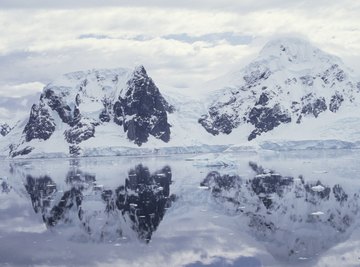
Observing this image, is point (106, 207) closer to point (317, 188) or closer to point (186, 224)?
point (186, 224)

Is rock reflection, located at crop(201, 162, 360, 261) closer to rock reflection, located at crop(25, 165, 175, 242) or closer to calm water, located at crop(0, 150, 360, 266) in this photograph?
calm water, located at crop(0, 150, 360, 266)

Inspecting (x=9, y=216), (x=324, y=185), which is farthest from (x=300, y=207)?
(x=9, y=216)

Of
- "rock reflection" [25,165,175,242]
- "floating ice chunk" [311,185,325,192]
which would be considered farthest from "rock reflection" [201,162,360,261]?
"rock reflection" [25,165,175,242]

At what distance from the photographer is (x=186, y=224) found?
37.8 m

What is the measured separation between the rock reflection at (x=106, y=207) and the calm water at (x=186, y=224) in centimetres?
8

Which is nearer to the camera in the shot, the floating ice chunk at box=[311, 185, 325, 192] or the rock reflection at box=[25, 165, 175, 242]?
the rock reflection at box=[25, 165, 175, 242]

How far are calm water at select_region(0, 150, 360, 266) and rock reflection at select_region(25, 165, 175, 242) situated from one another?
8 centimetres

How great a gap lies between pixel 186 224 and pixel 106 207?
10141 mm

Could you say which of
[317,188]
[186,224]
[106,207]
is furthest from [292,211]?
[106,207]

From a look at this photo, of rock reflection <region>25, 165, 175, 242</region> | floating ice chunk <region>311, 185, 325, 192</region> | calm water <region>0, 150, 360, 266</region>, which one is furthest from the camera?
floating ice chunk <region>311, 185, 325, 192</region>

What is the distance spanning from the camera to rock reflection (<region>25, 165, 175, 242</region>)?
36344 millimetres

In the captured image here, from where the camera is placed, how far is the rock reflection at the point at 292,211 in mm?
30922

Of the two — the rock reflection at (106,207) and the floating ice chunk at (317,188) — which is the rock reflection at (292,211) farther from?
the rock reflection at (106,207)

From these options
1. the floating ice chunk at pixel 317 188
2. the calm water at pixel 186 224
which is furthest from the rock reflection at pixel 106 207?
the floating ice chunk at pixel 317 188
